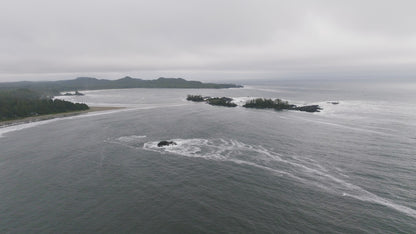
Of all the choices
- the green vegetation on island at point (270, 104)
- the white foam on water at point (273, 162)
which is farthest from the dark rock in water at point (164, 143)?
the green vegetation on island at point (270, 104)

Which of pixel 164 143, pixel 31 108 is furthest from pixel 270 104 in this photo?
pixel 31 108

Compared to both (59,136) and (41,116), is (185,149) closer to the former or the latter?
(59,136)

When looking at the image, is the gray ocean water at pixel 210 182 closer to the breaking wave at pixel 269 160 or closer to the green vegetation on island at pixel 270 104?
the breaking wave at pixel 269 160

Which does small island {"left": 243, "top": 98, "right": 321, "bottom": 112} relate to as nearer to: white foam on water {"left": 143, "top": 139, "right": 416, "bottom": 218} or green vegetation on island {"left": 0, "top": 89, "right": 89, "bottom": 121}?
white foam on water {"left": 143, "top": 139, "right": 416, "bottom": 218}

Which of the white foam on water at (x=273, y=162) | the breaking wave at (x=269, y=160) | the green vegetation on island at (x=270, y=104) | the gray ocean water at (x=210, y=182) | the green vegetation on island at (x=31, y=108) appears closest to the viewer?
the gray ocean water at (x=210, y=182)

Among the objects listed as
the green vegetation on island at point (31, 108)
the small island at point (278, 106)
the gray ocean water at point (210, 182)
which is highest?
the small island at point (278, 106)

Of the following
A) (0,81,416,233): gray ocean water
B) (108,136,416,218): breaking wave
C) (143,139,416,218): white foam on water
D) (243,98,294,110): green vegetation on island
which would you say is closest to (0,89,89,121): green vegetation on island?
(0,81,416,233): gray ocean water

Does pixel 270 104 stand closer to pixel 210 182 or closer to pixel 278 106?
pixel 278 106

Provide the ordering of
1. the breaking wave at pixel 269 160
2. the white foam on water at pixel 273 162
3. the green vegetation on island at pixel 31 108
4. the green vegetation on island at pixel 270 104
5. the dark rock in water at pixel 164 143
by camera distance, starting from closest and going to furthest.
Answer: the white foam on water at pixel 273 162 < the breaking wave at pixel 269 160 < the dark rock in water at pixel 164 143 < the green vegetation on island at pixel 31 108 < the green vegetation on island at pixel 270 104
